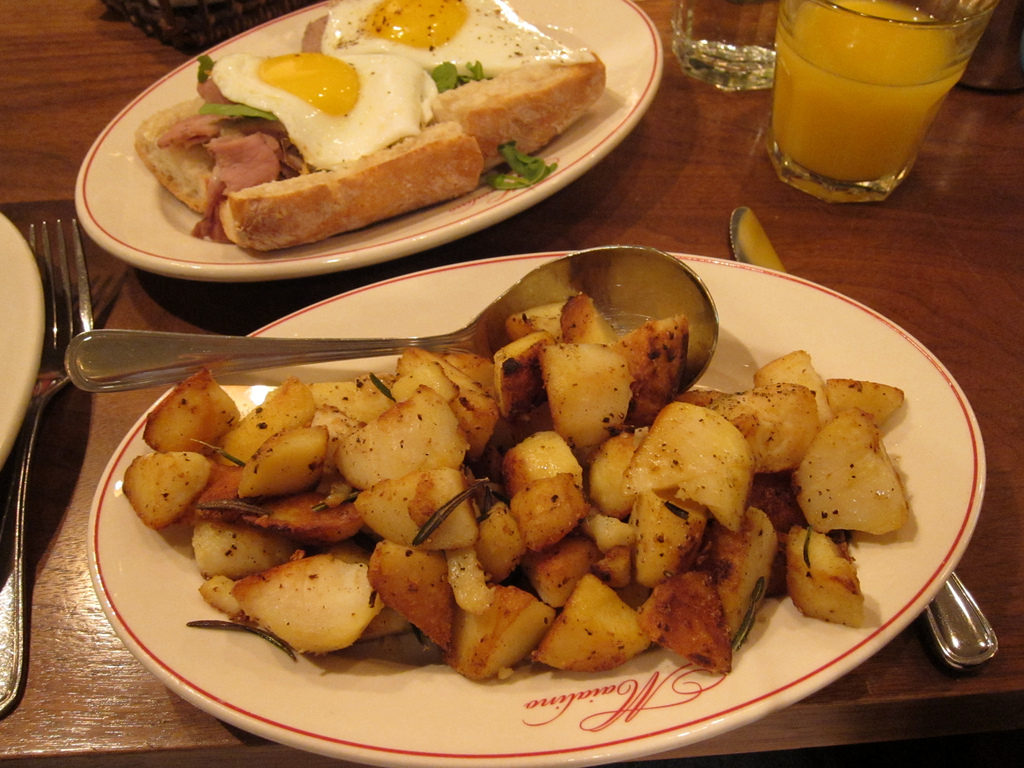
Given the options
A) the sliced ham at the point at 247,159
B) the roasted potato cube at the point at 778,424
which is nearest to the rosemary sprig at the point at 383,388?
the roasted potato cube at the point at 778,424

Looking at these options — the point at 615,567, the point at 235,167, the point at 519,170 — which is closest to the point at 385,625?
the point at 615,567

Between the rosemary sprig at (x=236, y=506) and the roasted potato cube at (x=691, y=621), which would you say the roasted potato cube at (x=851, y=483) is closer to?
the roasted potato cube at (x=691, y=621)

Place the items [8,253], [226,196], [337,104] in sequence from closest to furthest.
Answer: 1. [8,253]
2. [226,196]
3. [337,104]

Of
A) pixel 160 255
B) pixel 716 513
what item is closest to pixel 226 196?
pixel 160 255

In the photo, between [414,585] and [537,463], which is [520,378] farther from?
[414,585]

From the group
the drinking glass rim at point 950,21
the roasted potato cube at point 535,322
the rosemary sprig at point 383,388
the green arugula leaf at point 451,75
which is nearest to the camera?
the rosemary sprig at point 383,388

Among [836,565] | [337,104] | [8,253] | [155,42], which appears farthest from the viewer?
[155,42]

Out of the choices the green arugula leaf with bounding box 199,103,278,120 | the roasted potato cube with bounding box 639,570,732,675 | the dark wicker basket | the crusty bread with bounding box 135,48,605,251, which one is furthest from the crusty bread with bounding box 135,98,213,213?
the roasted potato cube with bounding box 639,570,732,675

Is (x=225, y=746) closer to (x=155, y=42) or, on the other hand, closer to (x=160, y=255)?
(x=160, y=255)
